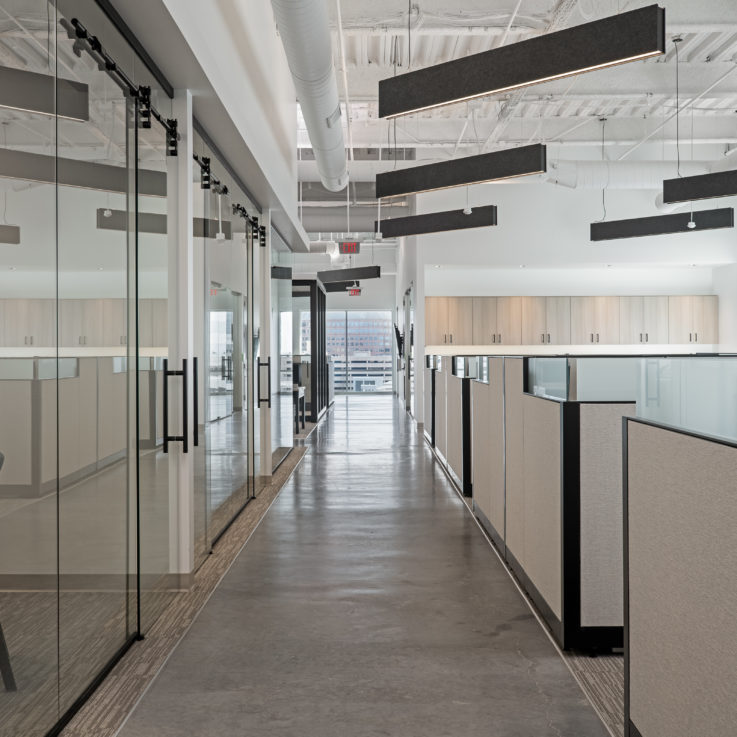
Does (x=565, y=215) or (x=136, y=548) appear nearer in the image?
(x=136, y=548)

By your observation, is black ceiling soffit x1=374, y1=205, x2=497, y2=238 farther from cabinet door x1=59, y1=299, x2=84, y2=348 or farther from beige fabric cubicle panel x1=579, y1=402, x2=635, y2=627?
cabinet door x1=59, y1=299, x2=84, y2=348

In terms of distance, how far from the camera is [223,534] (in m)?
5.17

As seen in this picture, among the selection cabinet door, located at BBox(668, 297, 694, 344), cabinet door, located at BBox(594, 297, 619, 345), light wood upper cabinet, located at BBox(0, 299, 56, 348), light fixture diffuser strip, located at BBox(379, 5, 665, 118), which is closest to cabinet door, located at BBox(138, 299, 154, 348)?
light wood upper cabinet, located at BBox(0, 299, 56, 348)

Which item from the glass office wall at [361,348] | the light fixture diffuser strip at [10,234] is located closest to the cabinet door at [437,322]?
the glass office wall at [361,348]

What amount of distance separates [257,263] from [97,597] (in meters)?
4.52

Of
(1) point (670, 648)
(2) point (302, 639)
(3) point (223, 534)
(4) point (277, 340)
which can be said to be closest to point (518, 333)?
(4) point (277, 340)

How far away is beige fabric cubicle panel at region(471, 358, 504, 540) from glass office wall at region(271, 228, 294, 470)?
2823 mm

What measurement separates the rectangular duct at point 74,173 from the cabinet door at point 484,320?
416 inches

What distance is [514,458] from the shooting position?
411 cm

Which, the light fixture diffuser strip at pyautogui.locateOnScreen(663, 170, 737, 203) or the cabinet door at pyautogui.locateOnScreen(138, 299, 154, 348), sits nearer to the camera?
the cabinet door at pyautogui.locateOnScreen(138, 299, 154, 348)

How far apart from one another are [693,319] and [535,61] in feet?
36.9

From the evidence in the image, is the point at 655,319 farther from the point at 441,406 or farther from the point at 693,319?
the point at 441,406

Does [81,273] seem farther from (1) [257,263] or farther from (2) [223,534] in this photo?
(1) [257,263]

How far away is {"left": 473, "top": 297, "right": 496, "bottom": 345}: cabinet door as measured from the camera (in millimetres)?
13750
